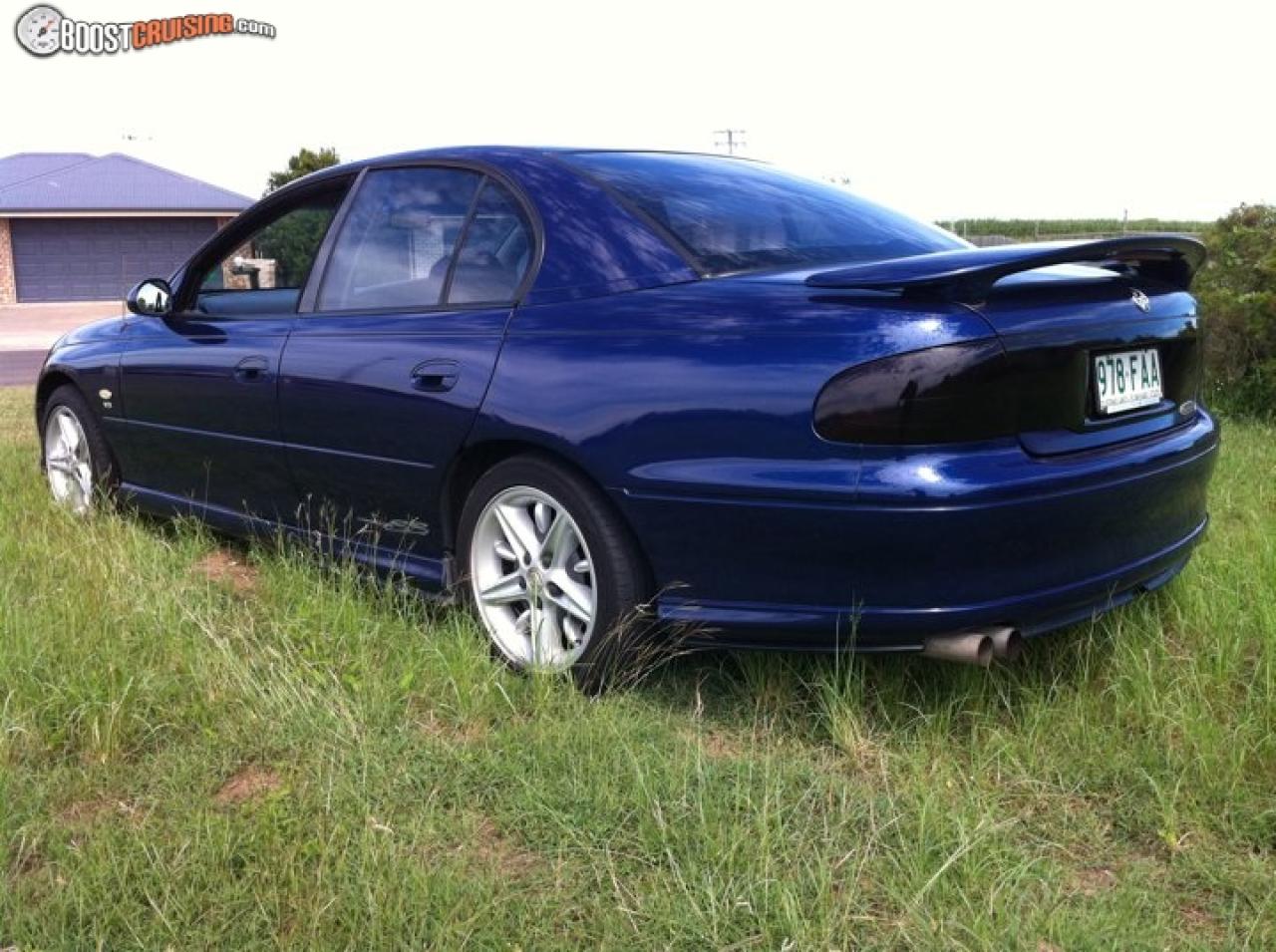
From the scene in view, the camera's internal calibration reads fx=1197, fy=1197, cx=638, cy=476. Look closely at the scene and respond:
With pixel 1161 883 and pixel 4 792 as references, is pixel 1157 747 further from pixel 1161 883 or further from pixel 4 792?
pixel 4 792

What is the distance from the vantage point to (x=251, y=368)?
4137 millimetres

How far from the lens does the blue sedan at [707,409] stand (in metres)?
2.60

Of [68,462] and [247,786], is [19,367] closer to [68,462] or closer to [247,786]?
[68,462]

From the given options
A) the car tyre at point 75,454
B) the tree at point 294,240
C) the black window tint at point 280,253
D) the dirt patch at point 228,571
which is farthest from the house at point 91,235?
the dirt patch at point 228,571

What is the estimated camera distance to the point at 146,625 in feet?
11.2

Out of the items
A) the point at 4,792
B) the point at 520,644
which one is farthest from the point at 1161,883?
the point at 4,792

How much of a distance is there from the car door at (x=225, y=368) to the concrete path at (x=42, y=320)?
53.0 feet

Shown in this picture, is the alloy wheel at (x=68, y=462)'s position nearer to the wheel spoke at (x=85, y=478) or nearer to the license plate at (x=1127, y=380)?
the wheel spoke at (x=85, y=478)

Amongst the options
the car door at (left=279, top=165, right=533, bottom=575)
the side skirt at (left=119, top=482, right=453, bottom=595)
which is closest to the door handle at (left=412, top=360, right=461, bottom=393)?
the car door at (left=279, top=165, right=533, bottom=575)

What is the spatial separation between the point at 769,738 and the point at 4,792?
5.65 ft

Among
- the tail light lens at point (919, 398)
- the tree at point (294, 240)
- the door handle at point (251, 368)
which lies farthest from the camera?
the tree at point (294, 240)

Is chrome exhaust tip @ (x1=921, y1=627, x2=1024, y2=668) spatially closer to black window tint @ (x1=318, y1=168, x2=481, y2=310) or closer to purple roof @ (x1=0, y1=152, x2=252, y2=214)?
black window tint @ (x1=318, y1=168, x2=481, y2=310)

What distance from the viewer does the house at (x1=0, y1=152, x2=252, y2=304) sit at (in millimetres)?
34062

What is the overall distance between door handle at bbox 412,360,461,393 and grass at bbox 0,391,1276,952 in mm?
659
